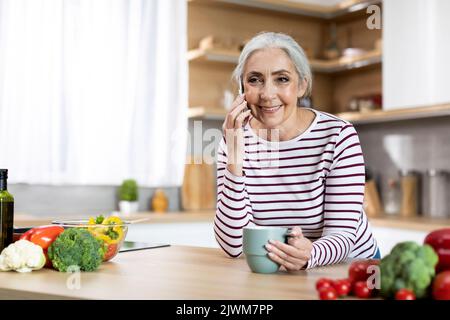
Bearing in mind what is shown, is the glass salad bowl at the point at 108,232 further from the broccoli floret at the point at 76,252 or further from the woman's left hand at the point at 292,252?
the woman's left hand at the point at 292,252

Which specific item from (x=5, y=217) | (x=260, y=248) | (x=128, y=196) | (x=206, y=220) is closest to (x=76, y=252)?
(x=5, y=217)

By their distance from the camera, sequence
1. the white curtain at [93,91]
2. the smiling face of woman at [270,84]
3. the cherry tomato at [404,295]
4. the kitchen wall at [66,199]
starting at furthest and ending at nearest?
the kitchen wall at [66,199] → the white curtain at [93,91] → the smiling face of woman at [270,84] → the cherry tomato at [404,295]

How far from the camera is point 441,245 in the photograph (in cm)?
111

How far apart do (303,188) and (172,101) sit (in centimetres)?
227

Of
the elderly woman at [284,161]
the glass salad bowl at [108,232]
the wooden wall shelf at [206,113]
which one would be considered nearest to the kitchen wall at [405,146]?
the wooden wall shelf at [206,113]

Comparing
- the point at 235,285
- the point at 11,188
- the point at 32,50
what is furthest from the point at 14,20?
the point at 235,285

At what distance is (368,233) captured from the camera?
1968mm

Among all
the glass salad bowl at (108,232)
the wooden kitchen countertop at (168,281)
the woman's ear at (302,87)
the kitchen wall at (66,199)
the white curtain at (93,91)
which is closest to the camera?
the wooden kitchen countertop at (168,281)

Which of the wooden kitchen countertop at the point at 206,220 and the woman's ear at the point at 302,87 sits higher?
the woman's ear at the point at 302,87

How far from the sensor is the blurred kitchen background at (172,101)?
11.6ft

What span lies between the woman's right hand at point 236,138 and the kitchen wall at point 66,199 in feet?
7.10

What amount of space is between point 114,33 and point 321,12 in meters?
1.55

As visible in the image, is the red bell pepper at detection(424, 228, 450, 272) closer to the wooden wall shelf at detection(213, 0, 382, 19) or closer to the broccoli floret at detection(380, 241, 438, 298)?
the broccoli floret at detection(380, 241, 438, 298)

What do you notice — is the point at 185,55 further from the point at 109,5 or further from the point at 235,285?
the point at 235,285
